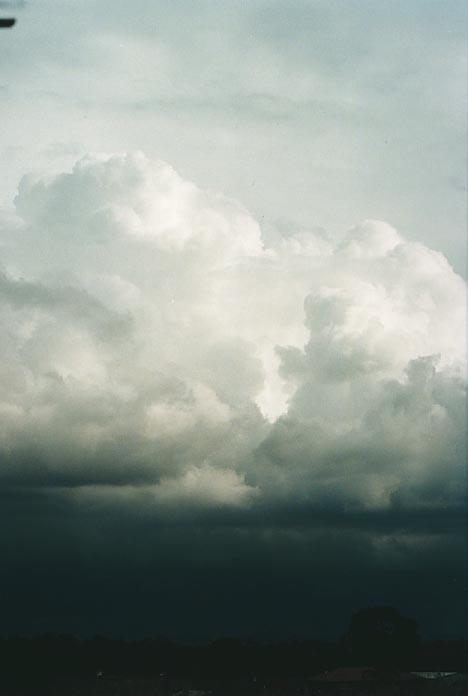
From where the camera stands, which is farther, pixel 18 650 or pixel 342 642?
pixel 342 642

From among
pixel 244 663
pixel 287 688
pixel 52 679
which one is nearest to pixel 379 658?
pixel 244 663

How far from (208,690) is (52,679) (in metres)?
27.9

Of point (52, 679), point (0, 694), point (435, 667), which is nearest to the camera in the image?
point (0, 694)

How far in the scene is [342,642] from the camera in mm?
196875

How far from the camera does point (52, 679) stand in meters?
131

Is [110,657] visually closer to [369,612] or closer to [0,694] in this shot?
[369,612]

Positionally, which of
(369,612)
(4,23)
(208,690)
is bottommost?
(208,690)

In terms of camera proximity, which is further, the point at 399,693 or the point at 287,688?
the point at 287,688

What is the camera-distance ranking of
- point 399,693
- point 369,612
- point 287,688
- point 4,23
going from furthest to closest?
point 369,612 → point 287,688 → point 399,693 → point 4,23

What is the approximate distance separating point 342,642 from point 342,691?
156 feet

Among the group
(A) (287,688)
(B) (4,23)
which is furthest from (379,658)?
(B) (4,23)

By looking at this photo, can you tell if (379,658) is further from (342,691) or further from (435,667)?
(342,691)

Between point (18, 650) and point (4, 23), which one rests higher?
point (4, 23)

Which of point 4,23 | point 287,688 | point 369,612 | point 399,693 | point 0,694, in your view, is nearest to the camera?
point 4,23
